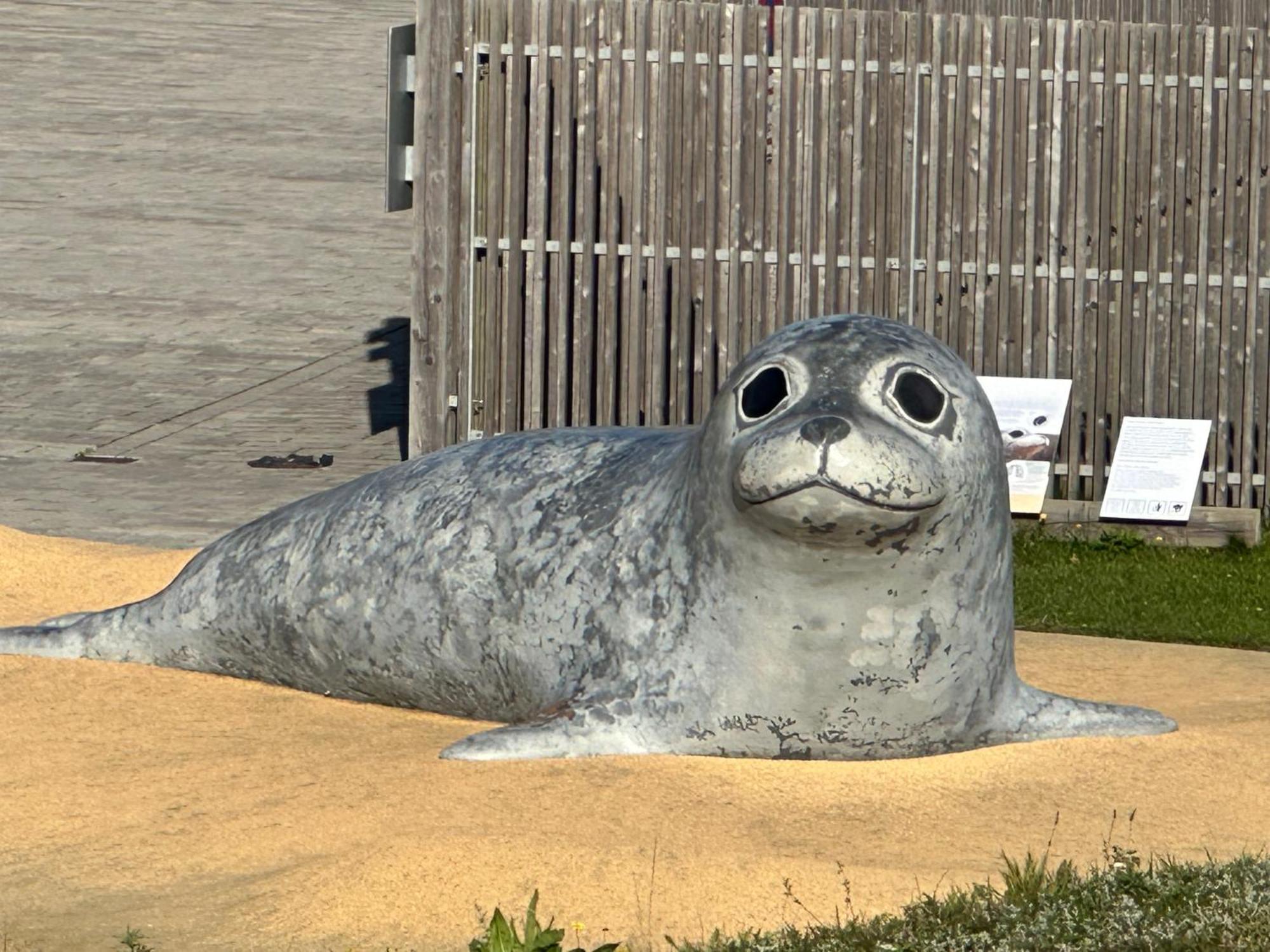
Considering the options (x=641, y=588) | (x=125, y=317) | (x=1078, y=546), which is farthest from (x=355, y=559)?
(x=125, y=317)

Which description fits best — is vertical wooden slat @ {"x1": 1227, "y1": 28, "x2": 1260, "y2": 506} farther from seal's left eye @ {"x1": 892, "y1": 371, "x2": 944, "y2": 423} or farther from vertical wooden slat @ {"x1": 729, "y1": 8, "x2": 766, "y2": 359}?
seal's left eye @ {"x1": 892, "y1": 371, "x2": 944, "y2": 423}

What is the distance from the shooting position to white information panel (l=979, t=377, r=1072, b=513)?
11242 millimetres

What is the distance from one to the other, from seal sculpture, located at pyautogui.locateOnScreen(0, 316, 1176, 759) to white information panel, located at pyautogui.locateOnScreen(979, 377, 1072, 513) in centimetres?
421

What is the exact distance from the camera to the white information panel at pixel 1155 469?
436 inches

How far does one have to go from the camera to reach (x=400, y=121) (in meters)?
12.1

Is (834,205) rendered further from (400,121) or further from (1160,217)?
(400,121)

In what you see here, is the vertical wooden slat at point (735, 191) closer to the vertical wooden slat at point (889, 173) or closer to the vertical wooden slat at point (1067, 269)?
the vertical wooden slat at point (889, 173)

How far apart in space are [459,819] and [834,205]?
254 inches

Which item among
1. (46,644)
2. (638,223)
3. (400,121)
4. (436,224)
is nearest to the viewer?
(46,644)

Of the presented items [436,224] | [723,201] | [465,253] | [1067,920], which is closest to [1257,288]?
[723,201]

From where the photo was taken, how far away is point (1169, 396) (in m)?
11.5

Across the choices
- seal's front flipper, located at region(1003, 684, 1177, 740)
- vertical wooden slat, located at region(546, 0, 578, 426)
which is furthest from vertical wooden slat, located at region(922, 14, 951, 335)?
seal's front flipper, located at region(1003, 684, 1177, 740)

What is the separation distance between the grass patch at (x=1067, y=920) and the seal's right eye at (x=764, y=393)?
5.12 ft

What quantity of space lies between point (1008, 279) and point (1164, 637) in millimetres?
2969
